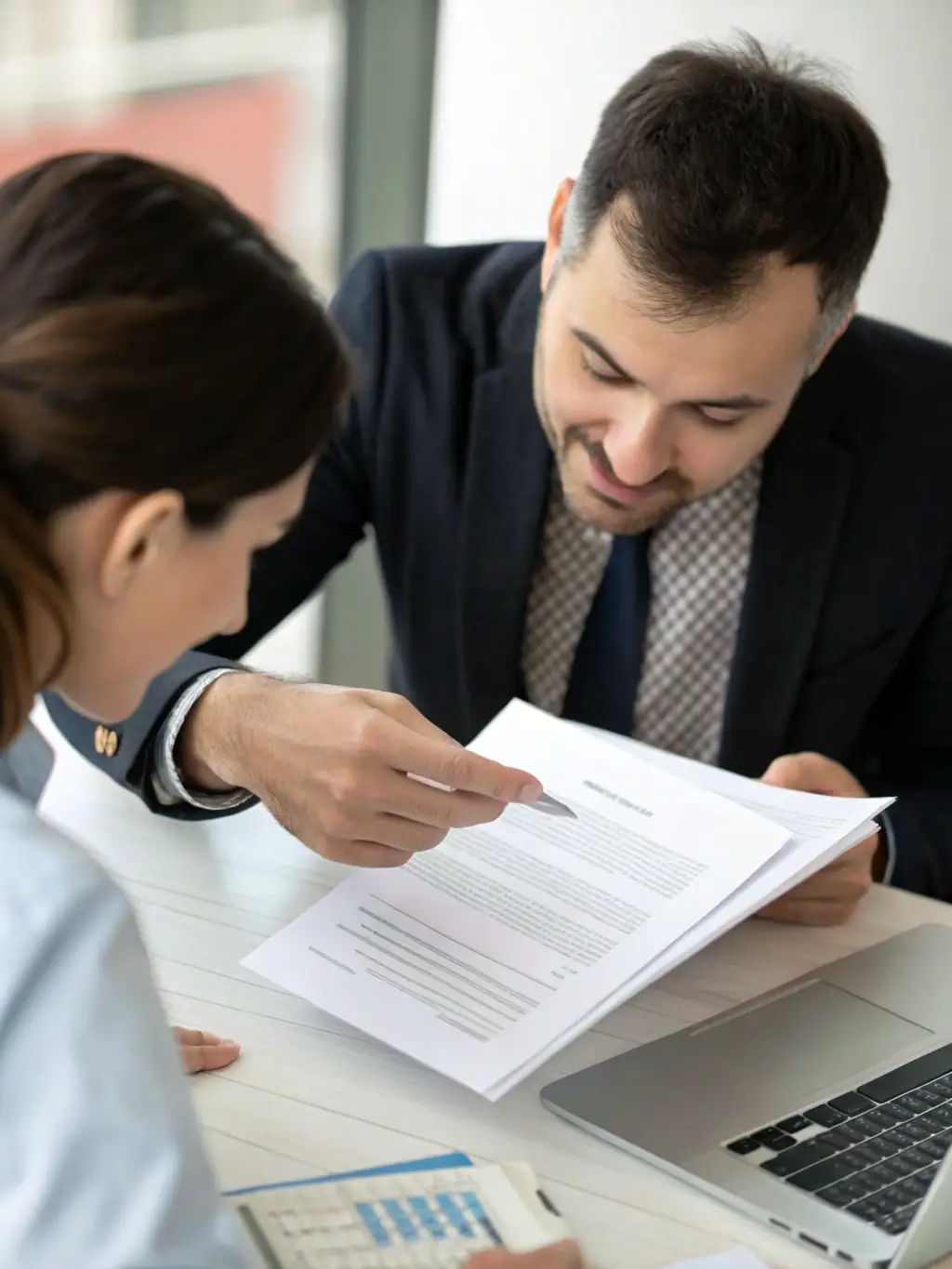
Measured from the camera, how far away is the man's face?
126 cm

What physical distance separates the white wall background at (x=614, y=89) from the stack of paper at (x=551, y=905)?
3.17 feet

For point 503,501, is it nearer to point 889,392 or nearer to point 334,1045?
point 889,392

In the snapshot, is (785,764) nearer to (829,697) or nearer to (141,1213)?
(829,697)

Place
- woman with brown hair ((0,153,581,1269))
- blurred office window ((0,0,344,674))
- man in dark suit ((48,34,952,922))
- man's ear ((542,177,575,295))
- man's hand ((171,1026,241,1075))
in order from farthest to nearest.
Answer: blurred office window ((0,0,344,674)), man's ear ((542,177,575,295)), man in dark suit ((48,34,952,922)), man's hand ((171,1026,241,1075)), woman with brown hair ((0,153,581,1269))

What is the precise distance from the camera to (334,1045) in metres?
0.94

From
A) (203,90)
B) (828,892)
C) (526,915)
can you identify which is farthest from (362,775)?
(203,90)

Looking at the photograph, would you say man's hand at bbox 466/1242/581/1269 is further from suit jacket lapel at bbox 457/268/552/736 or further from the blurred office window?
the blurred office window

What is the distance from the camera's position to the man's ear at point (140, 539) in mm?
686

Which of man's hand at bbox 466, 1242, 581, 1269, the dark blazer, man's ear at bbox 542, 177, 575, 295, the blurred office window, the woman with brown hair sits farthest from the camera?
the blurred office window

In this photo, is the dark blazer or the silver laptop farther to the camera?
the dark blazer

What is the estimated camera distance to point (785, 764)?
4.02ft

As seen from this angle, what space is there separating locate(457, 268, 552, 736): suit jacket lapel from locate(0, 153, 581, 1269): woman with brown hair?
737 millimetres

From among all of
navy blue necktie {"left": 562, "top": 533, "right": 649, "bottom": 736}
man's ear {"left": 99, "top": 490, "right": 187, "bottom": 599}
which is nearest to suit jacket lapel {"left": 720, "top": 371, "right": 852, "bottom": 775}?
navy blue necktie {"left": 562, "top": 533, "right": 649, "bottom": 736}

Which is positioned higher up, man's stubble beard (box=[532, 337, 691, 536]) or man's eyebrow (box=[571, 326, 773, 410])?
man's eyebrow (box=[571, 326, 773, 410])
